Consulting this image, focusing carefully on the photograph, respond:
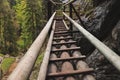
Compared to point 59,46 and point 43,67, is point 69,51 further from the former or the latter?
point 43,67

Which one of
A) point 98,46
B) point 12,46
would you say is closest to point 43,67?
point 98,46

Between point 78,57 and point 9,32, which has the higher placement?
point 78,57

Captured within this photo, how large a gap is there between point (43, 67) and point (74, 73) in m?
0.61

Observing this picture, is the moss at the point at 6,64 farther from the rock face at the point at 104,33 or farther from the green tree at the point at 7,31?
the rock face at the point at 104,33

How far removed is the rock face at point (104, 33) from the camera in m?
7.72

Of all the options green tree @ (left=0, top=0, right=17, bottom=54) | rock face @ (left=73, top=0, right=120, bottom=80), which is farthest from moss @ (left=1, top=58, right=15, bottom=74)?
rock face @ (left=73, top=0, right=120, bottom=80)

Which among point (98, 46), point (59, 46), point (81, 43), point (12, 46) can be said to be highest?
point (98, 46)

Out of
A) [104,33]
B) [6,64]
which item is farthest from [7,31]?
[104,33]

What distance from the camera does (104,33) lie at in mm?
9602

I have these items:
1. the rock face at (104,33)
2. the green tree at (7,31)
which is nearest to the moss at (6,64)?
the green tree at (7,31)

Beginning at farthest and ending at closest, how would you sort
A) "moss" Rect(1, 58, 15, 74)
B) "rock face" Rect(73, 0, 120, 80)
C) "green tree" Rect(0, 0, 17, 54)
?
"green tree" Rect(0, 0, 17, 54) → "moss" Rect(1, 58, 15, 74) → "rock face" Rect(73, 0, 120, 80)

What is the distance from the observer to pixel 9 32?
192 ft

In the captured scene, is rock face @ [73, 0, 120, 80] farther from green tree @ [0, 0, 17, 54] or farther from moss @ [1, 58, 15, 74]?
green tree @ [0, 0, 17, 54]

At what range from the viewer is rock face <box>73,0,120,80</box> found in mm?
7724
